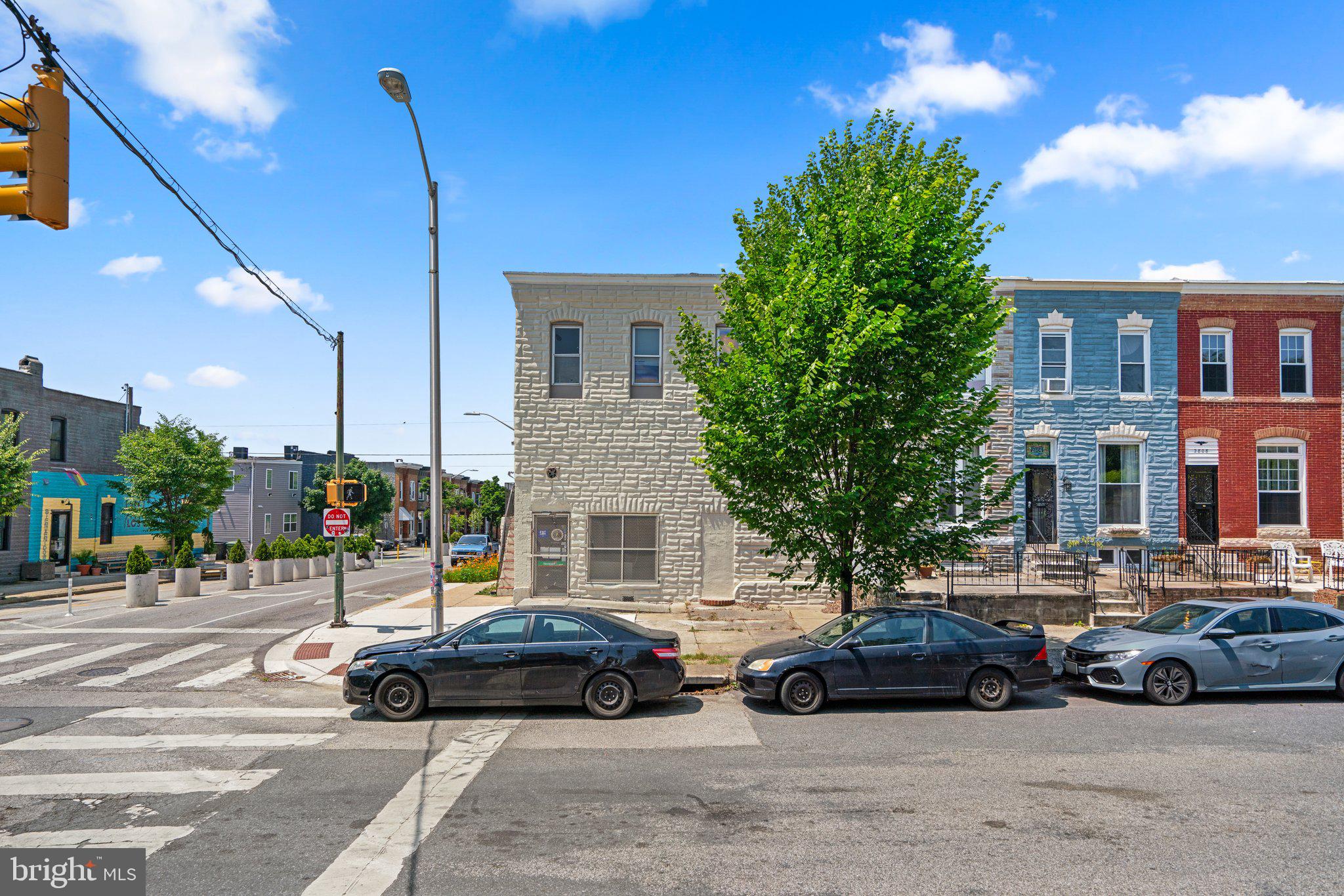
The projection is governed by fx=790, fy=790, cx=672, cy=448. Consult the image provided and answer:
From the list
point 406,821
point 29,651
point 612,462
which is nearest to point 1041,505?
point 612,462

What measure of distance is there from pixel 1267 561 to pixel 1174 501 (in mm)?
2424

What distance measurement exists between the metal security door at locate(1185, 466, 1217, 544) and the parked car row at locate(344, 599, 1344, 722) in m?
10.6

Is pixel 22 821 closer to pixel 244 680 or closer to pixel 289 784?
pixel 289 784

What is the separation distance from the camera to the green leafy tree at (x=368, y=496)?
63.4 meters

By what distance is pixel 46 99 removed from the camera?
17.1 ft

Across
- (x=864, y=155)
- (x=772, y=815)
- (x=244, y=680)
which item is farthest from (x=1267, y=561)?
(x=244, y=680)

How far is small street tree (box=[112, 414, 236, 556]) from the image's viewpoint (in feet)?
110

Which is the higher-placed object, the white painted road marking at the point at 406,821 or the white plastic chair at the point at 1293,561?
the white plastic chair at the point at 1293,561

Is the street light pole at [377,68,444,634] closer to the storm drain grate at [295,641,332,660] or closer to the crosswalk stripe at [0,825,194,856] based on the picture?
the storm drain grate at [295,641,332,660]

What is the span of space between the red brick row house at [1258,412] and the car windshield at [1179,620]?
1052 cm

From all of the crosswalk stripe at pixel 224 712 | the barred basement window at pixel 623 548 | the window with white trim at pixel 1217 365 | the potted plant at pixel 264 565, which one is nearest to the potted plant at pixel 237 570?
the potted plant at pixel 264 565

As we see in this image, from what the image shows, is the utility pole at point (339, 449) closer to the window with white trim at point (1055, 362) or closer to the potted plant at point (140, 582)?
the potted plant at point (140, 582)

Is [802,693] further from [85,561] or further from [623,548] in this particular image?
[85,561]

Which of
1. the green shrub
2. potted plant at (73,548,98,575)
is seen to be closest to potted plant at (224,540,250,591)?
the green shrub
